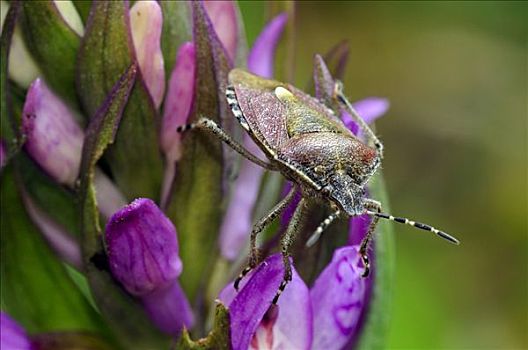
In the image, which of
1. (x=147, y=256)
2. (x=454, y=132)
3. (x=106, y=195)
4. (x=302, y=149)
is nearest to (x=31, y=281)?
(x=106, y=195)

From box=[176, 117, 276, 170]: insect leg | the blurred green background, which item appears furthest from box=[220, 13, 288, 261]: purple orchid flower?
the blurred green background

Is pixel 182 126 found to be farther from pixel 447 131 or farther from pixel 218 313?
pixel 447 131

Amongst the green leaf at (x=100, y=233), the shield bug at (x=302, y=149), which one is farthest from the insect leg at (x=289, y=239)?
the green leaf at (x=100, y=233)

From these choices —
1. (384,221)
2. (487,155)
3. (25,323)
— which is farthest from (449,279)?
(25,323)

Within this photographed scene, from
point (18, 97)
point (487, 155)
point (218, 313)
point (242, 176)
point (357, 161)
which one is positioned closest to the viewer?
point (218, 313)

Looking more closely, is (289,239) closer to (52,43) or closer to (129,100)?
(129,100)

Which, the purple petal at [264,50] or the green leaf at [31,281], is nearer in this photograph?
the green leaf at [31,281]

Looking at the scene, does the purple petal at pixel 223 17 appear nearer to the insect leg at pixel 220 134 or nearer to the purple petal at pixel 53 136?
the insect leg at pixel 220 134
